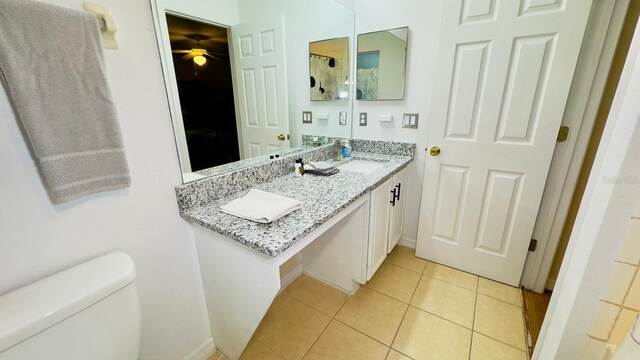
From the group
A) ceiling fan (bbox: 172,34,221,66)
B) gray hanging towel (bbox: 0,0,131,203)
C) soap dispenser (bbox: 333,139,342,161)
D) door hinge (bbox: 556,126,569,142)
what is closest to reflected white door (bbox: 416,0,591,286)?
door hinge (bbox: 556,126,569,142)

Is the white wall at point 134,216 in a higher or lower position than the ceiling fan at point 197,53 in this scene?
lower

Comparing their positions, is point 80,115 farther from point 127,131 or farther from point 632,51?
point 632,51

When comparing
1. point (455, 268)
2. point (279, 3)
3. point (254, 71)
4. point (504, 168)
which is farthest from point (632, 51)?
point (455, 268)

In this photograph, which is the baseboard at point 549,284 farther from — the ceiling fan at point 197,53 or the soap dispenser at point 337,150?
the ceiling fan at point 197,53

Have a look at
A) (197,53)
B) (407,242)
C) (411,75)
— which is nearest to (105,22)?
(197,53)

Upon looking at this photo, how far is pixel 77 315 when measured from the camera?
0.72 meters

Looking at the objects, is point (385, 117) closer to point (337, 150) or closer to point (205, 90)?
point (337, 150)

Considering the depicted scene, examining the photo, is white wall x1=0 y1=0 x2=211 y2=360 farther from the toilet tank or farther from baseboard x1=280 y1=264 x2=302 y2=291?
baseboard x1=280 y1=264 x2=302 y2=291

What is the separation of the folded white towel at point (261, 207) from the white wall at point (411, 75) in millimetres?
1281

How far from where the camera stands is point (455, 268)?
2.01 m

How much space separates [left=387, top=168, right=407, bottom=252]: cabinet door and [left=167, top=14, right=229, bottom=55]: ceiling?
1342 mm

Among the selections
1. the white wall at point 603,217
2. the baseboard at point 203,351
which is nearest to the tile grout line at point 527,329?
the white wall at point 603,217

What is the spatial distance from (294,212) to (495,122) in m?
1.42

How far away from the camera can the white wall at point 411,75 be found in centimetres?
177
